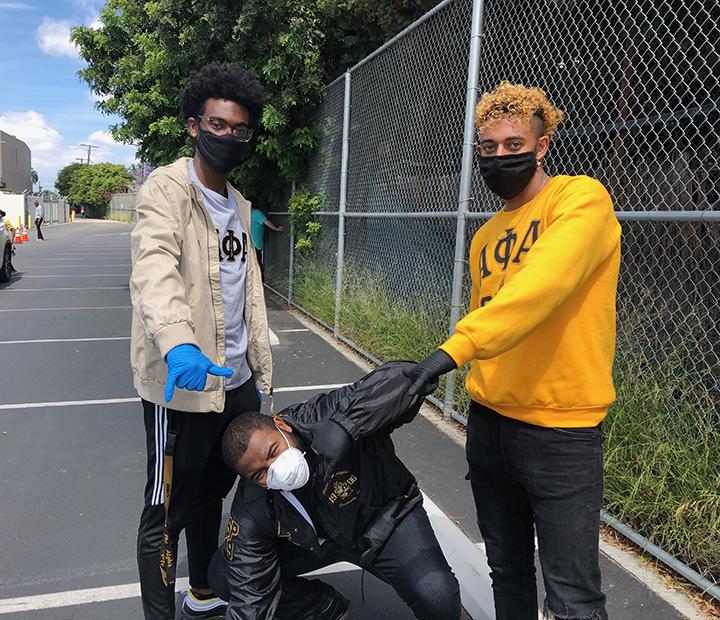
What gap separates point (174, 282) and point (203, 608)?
4.60 ft

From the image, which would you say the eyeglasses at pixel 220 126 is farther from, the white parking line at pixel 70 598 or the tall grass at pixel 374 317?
the tall grass at pixel 374 317

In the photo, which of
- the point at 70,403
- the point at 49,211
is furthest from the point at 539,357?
the point at 49,211

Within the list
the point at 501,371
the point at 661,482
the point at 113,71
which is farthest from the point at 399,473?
the point at 113,71

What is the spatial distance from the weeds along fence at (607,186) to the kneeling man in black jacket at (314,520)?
132 centimetres

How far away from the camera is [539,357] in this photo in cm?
176

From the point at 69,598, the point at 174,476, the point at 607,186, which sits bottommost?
the point at 69,598

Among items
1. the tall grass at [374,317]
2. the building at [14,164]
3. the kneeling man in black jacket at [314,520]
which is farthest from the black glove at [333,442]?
the building at [14,164]

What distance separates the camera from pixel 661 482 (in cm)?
289

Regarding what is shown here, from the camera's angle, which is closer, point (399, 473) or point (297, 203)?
point (399, 473)

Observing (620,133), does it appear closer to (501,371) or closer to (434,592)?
(501,371)

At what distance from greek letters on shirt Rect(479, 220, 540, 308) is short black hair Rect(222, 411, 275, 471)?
2.74ft

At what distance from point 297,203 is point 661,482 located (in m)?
6.53

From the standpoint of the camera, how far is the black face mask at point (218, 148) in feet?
7.38

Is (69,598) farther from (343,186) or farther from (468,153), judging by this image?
(343,186)
